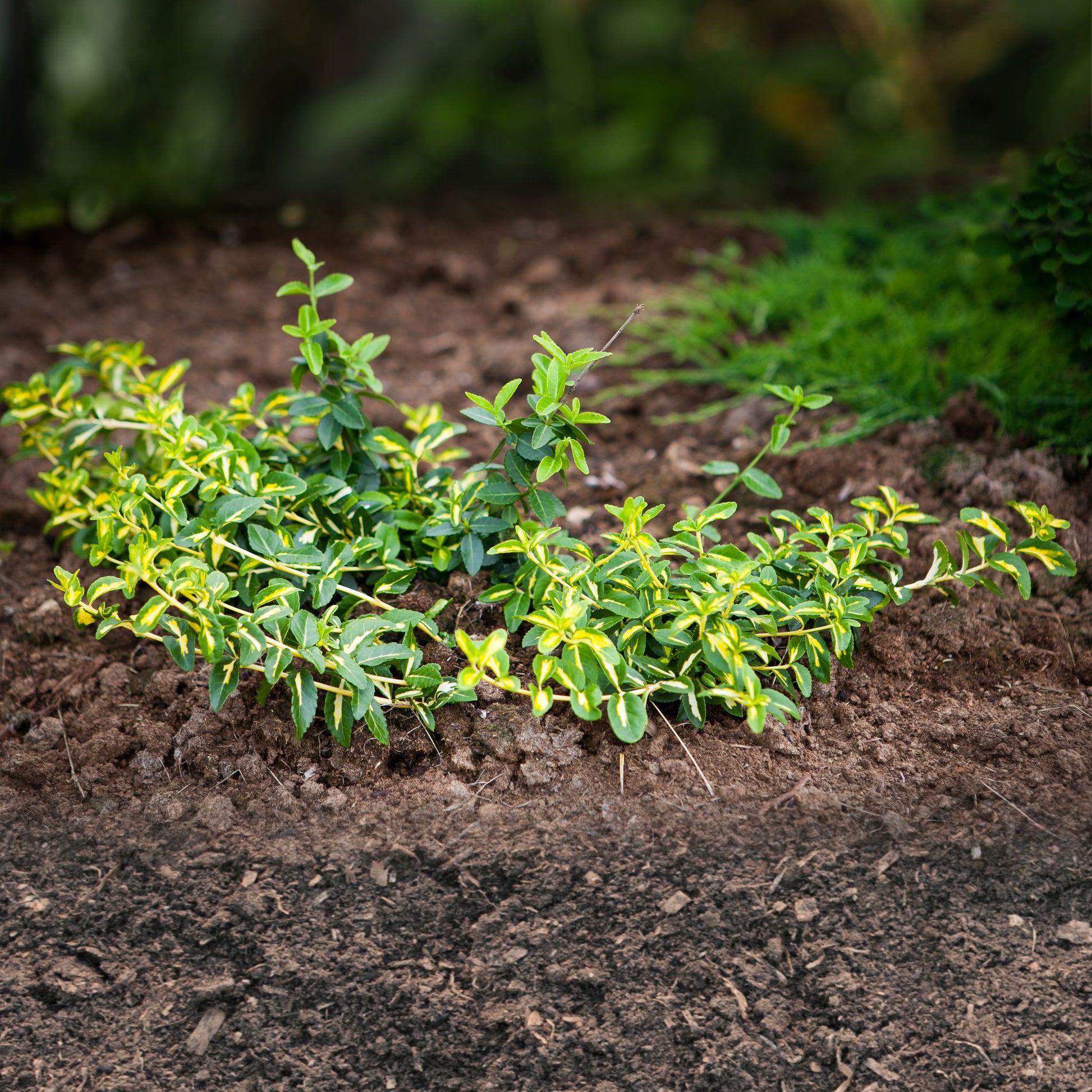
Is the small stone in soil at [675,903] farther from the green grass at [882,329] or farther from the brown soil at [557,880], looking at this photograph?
the green grass at [882,329]

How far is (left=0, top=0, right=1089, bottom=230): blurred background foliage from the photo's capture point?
4324 mm

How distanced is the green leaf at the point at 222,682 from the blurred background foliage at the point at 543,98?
3391mm

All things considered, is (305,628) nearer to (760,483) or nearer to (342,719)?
(342,719)

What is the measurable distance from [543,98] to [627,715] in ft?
14.0

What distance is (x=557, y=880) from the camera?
5.32ft

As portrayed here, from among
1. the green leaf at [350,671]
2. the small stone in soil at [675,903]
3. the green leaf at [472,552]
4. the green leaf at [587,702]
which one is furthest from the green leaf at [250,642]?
the small stone in soil at [675,903]

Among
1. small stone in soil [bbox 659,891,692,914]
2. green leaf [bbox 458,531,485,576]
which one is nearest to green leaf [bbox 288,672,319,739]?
green leaf [bbox 458,531,485,576]

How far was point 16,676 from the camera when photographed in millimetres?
2037

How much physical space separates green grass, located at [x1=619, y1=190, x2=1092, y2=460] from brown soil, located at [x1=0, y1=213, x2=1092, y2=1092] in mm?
431

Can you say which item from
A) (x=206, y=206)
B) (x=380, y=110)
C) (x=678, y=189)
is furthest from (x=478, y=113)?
(x=206, y=206)

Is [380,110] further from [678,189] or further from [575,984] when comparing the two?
[575,984]

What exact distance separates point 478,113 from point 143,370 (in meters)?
2.49

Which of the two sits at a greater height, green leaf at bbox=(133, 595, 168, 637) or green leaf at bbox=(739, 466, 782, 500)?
green leaf at bbox=(739, 466, 782, 500)

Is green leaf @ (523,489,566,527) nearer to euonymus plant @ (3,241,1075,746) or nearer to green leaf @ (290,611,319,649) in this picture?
euonymus plant @ (3,241,1075,746)
